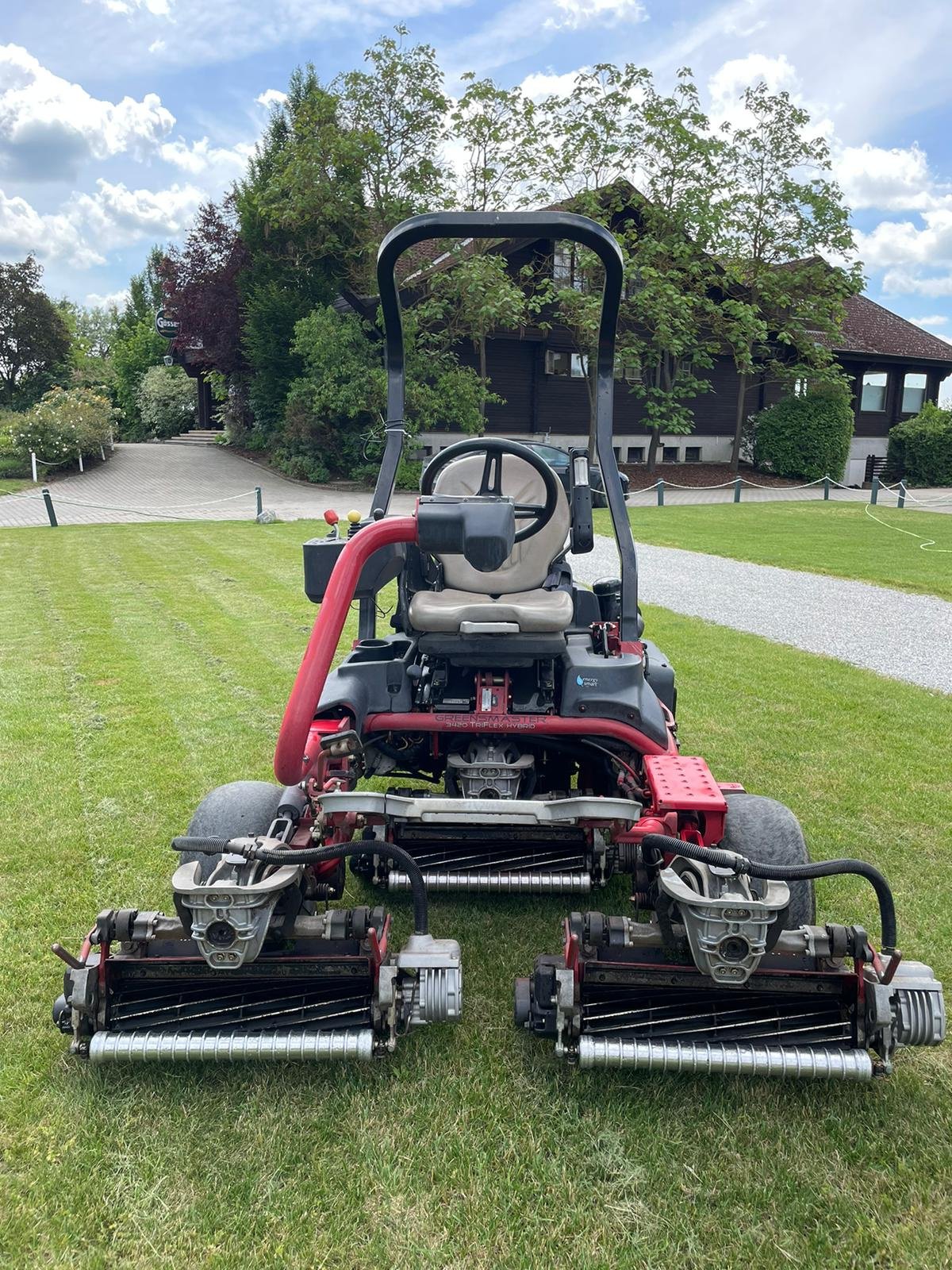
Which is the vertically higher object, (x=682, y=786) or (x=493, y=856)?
(x=682, y=786)

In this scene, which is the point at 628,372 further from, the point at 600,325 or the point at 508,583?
the point at 508,583

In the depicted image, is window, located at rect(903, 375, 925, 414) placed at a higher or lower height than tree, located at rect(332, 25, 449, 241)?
lower

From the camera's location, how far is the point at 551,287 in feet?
75.4

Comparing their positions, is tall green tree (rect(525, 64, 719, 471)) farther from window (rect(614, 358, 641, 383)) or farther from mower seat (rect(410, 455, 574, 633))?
mower seat (rect(410, 455, 574, 633))

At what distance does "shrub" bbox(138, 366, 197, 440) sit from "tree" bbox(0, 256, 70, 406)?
375 centimetres

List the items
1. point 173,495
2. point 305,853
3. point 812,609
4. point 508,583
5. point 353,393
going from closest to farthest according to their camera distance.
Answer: point 305,853 < point 508,583 < point 812,609 < point 353,393 < point 173,495

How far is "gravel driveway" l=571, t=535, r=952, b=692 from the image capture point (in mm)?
7770

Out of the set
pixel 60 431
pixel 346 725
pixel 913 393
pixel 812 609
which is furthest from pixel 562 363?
pixel 346 725

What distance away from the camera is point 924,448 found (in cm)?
2909

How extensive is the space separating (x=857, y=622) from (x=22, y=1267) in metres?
8.67

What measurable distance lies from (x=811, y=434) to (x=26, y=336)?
2954 cm

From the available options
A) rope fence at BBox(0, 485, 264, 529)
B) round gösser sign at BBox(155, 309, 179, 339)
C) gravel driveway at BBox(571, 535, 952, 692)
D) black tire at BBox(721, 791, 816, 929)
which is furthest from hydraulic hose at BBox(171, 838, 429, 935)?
round gösser sign at BBox(155, 309, 179, 339)

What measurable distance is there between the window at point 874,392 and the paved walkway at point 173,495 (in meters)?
18.8

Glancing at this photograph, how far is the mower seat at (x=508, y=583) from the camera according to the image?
140 inches
